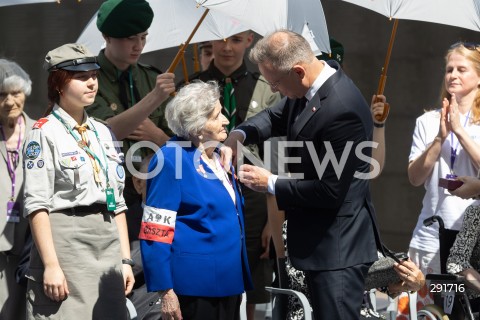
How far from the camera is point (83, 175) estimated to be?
5.25m

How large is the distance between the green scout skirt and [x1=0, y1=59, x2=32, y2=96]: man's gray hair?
4.46 feet

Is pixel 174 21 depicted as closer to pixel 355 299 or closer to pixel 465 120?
pixel 465 120

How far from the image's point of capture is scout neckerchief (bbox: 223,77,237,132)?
22.7ft

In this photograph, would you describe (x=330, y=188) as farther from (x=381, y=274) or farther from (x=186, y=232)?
(x=381, y=274)

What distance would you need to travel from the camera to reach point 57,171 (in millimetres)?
5230

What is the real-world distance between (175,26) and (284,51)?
7.48 feet

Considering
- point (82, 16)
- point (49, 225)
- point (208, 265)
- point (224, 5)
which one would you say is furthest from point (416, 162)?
point (82, 16)

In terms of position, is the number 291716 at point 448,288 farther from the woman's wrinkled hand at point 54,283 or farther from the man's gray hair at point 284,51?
the woman's wrinkled hand at point 54,283

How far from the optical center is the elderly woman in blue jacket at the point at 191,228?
17.2ft

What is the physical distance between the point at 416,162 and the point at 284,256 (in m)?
1.03

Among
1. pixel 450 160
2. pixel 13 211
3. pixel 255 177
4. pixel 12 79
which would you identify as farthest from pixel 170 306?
pixel 450 160

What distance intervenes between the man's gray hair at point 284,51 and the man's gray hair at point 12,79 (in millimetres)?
1765

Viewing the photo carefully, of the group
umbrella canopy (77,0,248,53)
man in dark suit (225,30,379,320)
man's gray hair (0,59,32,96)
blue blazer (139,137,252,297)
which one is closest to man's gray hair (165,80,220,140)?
blue blazer (139,137,252,297)

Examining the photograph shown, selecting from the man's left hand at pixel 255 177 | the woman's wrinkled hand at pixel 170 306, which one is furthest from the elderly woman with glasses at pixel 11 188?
the man's left hand at pixel 255 177
